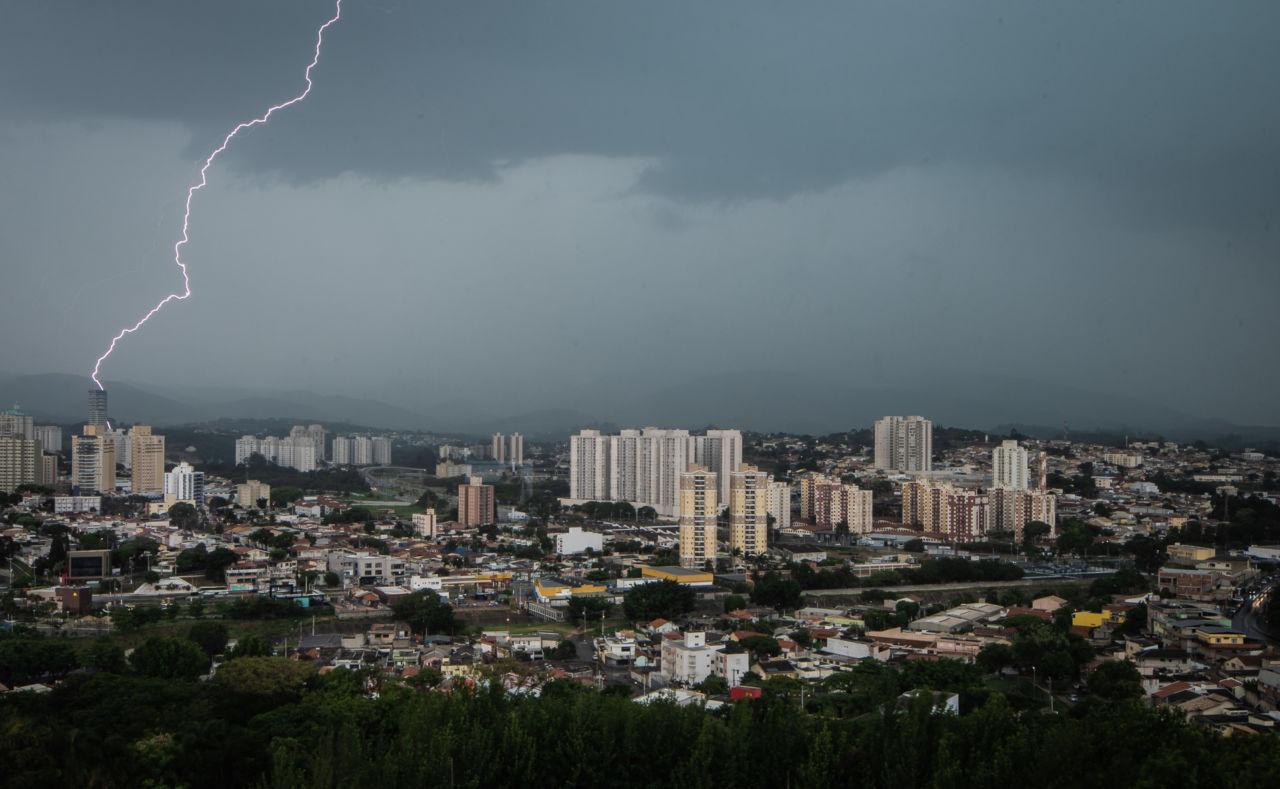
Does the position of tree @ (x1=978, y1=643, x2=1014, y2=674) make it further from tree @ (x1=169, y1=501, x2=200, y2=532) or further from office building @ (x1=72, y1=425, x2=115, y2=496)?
office building @ (x1=72, y1=425, x2=115, y2=496)

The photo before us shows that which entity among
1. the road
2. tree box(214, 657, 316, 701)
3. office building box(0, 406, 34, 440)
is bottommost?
the road

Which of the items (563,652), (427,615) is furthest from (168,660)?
(563,652)

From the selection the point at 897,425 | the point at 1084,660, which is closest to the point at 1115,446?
the point at 897,425

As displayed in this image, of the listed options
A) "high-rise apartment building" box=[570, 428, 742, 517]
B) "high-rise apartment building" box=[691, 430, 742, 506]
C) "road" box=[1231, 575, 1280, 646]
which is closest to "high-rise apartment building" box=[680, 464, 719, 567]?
"road" box=[1231, 575, 1280, 646]

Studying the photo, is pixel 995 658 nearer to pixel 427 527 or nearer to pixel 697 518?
pixel 697 518

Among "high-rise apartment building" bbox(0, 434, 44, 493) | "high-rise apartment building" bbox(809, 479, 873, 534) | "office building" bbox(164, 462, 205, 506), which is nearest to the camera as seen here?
"high-rise apartment building" bbox(809, 479, 873, 534)
